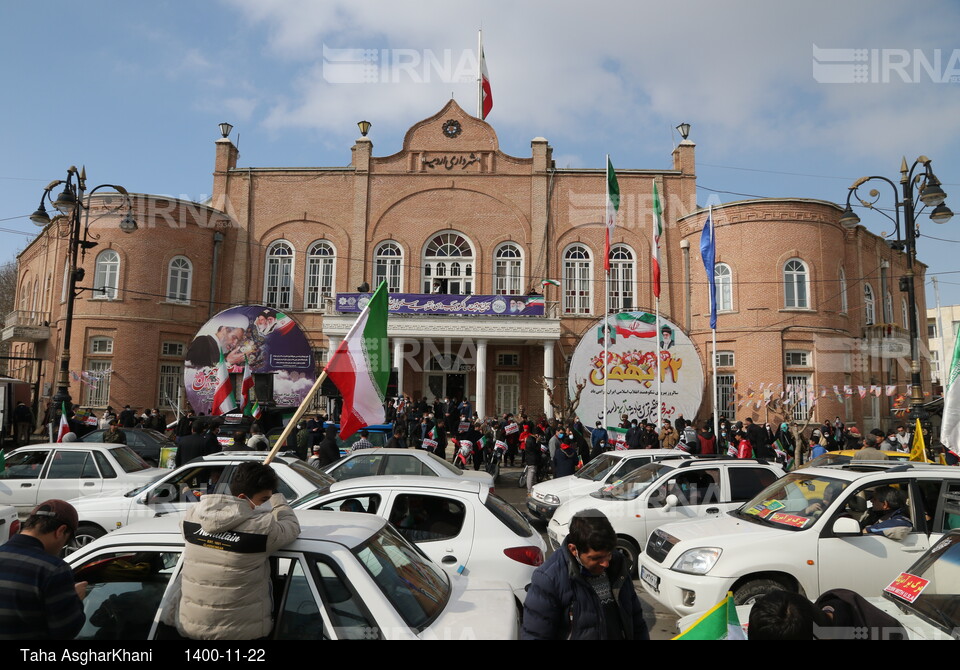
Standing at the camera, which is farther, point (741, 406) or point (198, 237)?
point (198, 237)

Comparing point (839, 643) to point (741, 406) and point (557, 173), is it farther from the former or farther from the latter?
point (557, 173)

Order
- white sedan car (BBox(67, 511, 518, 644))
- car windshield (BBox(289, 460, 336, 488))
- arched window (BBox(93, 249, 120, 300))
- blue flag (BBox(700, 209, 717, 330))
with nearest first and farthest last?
white sedan car (BBox(67, 511, 518, 644)) → car windshield (BBox(289, 460, 336, 488)) → blue flag (BBox(700, 209, 717, 330)) → arched window (BBox(93, 249, 120, 300))

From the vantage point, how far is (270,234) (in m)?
29.3

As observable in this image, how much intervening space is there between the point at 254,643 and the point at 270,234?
94.2 ft

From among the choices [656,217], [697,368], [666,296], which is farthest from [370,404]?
[666,296]

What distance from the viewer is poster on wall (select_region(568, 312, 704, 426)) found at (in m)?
24.4

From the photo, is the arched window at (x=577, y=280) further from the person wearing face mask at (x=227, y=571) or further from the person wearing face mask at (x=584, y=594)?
the person wearing face mask at (x=227, y=571)

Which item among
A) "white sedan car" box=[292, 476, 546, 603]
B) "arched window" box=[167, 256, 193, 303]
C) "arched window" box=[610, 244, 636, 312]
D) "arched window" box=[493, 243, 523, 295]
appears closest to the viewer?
"white sedan car" box=[292, 476, 546, 603]

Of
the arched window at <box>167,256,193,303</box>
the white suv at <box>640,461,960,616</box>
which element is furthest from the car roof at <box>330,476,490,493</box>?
the arched window at <box>167,256,193,303</box>

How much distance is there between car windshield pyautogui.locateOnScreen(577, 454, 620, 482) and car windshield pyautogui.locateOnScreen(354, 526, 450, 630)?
7.08m

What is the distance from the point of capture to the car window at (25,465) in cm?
934

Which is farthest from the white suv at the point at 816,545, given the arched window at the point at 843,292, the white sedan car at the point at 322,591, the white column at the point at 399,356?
the arched window at the point at 843,292

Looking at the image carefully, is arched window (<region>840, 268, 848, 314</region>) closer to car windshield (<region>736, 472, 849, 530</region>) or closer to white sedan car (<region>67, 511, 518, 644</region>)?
car windshield (<region>736, 472, 849, 530</region>)

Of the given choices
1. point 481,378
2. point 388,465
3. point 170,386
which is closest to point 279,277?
point 170,386
